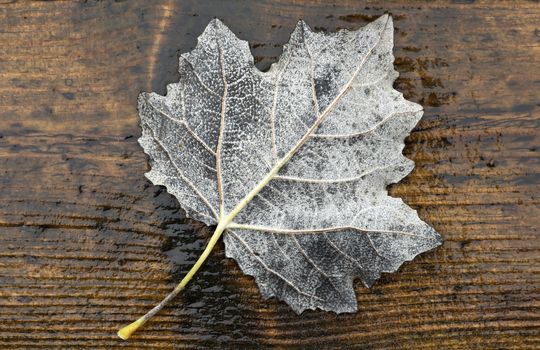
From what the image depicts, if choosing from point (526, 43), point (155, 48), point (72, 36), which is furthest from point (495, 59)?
point (72, 36)

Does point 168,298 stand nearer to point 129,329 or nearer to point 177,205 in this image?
point 129,329

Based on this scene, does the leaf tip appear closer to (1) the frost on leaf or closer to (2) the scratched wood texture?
(2) the scratched wood texture

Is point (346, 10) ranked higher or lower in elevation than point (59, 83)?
higher

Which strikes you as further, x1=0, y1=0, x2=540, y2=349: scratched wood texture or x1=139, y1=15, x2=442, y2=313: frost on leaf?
x1=0, y1=0, x2=540, y2=349: scratched wood texture

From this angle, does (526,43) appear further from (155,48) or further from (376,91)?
(155,48)

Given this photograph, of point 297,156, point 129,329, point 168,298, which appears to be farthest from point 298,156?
point 129,329

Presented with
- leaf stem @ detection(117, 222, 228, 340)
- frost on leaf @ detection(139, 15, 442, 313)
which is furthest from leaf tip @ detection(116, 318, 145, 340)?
frost on leaf @ detection(139, 15, 442, 313)

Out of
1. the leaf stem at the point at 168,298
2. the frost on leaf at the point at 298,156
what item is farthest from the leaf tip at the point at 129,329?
the frost on leaf at the point at 298,156
